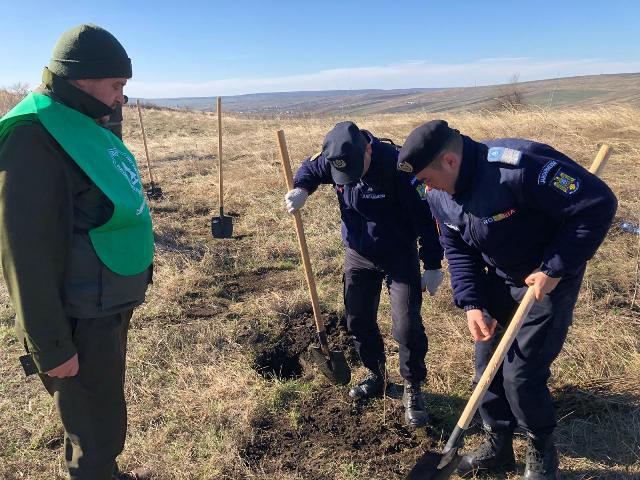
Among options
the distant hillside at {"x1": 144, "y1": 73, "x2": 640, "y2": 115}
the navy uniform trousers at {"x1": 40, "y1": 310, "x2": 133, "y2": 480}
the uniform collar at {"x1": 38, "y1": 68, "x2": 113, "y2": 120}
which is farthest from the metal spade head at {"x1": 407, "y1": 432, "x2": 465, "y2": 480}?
the distant hillside at {"x1": 144, "y1": 73, "x2": 640, "y2": 115}

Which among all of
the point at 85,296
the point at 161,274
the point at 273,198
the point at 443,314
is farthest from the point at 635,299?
the point at 273,198

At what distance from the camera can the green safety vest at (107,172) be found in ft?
5.42

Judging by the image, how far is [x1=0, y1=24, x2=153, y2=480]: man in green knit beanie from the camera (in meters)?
1.58

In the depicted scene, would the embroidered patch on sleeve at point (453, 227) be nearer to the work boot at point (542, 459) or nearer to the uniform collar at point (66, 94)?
the work boot at point (542, 459)

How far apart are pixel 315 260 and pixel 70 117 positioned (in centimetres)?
410

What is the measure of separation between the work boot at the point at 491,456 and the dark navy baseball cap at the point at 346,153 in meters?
1.58

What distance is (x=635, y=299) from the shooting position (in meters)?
4.12

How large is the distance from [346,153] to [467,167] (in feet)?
2.41

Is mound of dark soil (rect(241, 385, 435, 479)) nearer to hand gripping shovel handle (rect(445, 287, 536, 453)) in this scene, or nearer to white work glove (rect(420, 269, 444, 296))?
hand gripping shovel handle (rect(445, 287, 536, 453))

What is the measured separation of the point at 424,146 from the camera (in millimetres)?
2027

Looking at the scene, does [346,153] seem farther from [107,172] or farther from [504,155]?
[107,172]

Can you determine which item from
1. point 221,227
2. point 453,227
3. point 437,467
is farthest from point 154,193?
point 437,467

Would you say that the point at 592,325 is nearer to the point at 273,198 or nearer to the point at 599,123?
the point at 273,198

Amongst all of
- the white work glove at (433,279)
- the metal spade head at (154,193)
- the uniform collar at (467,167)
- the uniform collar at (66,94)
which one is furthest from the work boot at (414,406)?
the metal spade head at (154,193)
